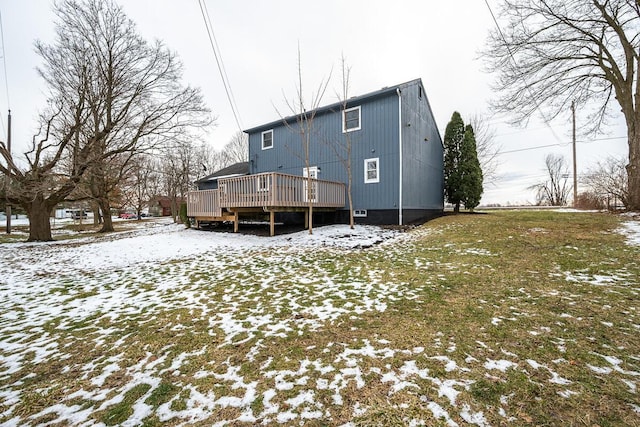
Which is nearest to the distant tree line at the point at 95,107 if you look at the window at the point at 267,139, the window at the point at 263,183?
the window at the point at 267,139

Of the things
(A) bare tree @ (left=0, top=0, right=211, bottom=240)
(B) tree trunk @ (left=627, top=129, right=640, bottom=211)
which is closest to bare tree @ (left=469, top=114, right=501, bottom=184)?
(B) tree trunk @ (left=627, top=129, right=640, bottom=211)

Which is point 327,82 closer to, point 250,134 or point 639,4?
point 250,134

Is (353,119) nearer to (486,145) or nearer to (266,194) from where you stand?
(266,194)

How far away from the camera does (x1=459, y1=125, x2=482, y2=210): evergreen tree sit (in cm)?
1666

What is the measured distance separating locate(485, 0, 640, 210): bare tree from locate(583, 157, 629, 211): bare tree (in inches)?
70.9

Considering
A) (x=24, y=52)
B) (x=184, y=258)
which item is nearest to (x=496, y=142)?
(x=184, y=258)

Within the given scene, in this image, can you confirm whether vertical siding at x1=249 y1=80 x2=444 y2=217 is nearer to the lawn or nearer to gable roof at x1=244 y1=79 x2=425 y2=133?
gable roof at x1=244 y1=79 x2=425 y2=133

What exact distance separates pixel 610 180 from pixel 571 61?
6382mm

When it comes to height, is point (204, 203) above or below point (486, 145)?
below

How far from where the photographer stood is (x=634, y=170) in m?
10.1

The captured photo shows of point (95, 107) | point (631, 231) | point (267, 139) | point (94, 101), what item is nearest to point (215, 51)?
point (267, 139)

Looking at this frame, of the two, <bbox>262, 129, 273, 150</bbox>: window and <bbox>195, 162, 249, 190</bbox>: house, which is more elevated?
<bbox>262, 129, 273, 150</bbox>: window

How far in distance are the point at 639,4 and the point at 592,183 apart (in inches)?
437

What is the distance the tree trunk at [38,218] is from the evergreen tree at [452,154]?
75.0 feet
